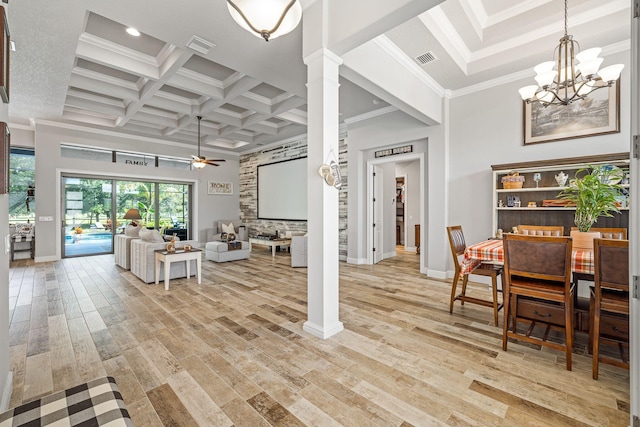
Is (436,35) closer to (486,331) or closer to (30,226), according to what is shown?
(486,331)

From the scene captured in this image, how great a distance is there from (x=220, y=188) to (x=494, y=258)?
29.0 ft

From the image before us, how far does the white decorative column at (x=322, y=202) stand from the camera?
2826 mm

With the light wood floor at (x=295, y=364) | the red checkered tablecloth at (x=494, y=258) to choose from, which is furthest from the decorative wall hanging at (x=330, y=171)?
the red checkered tablecloth at (x=494, y=258)

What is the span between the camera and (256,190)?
974 centimetres

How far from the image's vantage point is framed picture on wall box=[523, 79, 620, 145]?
3.71m

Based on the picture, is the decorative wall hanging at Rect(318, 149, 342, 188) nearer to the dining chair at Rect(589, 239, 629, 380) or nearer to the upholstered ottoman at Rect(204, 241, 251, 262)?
the dining chair at Rect(589, 239, 629, 380)

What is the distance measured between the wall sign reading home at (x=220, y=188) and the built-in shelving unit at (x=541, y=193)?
8.23 metres

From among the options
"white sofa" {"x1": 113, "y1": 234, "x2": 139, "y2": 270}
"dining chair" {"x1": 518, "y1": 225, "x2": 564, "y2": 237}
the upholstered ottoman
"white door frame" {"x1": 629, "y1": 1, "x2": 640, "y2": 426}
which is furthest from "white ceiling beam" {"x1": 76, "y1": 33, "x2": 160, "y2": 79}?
"dining chair" {"x1": 518, "y1": 225, "x2": 564, "y2": 237}

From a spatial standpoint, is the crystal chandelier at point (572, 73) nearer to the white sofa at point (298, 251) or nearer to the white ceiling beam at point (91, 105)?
the white sofa at point (298, 251)

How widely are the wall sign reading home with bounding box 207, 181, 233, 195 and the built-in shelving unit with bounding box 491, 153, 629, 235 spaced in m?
8.23

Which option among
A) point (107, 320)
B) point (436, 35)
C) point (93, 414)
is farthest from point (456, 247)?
point (107, 320)

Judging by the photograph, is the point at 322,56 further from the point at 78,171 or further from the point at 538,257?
the point at 78,171

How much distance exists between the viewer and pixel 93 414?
1.15m

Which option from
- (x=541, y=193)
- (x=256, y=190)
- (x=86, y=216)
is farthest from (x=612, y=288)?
(x=86, y=216)
